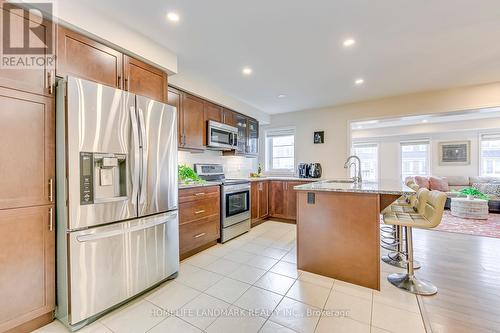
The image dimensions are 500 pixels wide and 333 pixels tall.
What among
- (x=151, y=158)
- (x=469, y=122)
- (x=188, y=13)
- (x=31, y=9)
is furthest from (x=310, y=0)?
(x=469, y=122)

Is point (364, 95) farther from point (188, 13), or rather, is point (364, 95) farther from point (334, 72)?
point (188, 13)

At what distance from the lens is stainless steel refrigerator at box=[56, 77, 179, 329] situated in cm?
161

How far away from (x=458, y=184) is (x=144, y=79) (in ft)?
27.2

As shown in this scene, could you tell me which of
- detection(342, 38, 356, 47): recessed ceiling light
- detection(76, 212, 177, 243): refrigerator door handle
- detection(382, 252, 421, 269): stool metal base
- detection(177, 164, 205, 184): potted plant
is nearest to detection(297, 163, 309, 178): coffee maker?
detection(382, 252, 421, 269): stool metal base

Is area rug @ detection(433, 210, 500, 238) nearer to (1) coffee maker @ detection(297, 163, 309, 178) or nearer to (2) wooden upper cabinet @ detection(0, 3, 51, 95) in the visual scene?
(1) coffee maker @ detection(297, 163, 309, 178)

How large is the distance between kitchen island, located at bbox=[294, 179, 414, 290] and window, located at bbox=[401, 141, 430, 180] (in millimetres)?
6196

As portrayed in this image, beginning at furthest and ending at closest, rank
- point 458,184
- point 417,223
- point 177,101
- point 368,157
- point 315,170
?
point 368,157
point 458,184
point 315,170
point 177,101
point 417,223

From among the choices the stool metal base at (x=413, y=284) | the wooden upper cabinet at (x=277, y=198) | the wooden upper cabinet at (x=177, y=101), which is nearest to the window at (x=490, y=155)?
the wooden upper cabinet at (x=277, y=198)

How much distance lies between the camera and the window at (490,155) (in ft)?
20.4

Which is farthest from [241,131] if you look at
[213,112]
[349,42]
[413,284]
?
[413,284]

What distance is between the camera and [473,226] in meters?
4.21

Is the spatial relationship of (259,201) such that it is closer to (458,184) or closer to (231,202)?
(231,202)

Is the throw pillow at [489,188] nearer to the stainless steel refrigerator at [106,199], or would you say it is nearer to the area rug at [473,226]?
the area rug at [473,226]

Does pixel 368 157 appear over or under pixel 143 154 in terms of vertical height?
over
